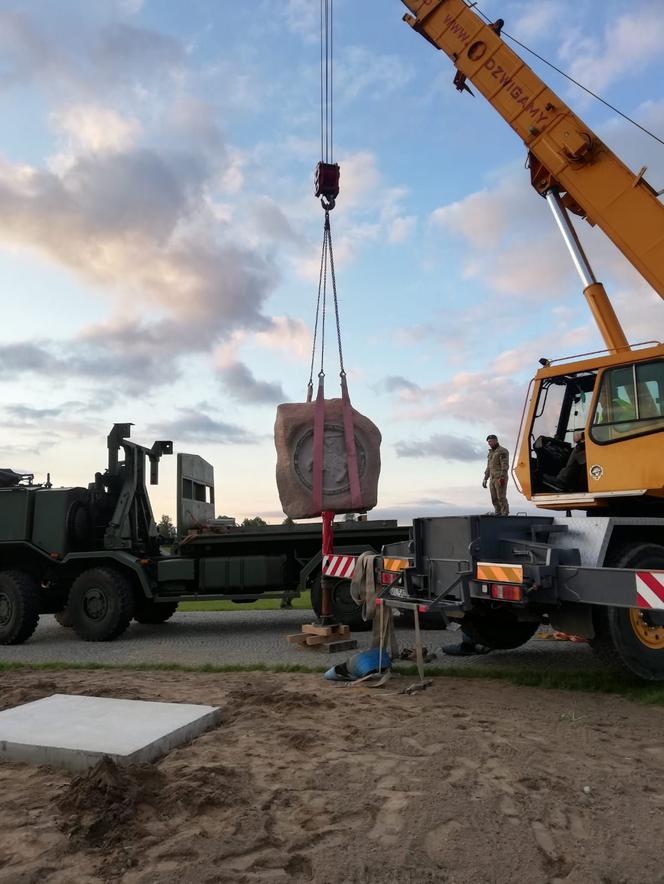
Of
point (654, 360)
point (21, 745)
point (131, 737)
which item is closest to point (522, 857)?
point (131, 737)

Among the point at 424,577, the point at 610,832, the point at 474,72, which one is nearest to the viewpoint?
the point at 610,832

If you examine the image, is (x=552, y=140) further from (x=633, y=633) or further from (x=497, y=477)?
(x=633, y=633)

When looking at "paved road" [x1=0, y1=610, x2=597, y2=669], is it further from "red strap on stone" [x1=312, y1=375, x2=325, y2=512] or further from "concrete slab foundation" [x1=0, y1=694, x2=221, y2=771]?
"concrete slab foundation" [x1=0, y1=694, x2=221, y2=771]

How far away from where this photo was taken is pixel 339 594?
414 inches

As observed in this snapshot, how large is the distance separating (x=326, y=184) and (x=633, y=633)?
7172 mm

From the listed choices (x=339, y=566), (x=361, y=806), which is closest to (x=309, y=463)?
(x=339, y=566)

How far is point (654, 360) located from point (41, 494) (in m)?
8.98

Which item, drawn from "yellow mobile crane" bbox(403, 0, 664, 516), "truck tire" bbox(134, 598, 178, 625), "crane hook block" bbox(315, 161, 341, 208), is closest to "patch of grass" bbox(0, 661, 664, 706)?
"yellow mobile crane" bbox(403, 0, 664, 516)

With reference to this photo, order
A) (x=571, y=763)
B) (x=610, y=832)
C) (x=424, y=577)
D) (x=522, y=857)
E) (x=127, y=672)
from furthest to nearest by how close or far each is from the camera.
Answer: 1. (x=127, y=672)
2. (x=424, y=577)
3. (x=571, y=763)
4. (x=610, y=832)
5. (x=522, y=857)

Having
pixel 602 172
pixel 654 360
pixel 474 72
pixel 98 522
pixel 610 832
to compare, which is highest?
pixel 474 72

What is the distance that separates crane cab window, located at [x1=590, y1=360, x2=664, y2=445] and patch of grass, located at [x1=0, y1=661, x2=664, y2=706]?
2.31 meters

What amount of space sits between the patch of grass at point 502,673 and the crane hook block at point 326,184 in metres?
6.38

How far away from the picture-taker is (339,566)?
8641 millimetres

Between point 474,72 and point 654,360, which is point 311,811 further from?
point 474,72
